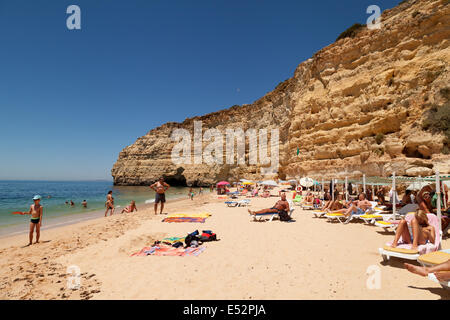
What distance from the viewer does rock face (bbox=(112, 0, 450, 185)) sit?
13.9 meters

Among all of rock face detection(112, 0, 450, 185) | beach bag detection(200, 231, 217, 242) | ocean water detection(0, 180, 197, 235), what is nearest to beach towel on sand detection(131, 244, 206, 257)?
beach bag detection(200, 231, 217, 242)

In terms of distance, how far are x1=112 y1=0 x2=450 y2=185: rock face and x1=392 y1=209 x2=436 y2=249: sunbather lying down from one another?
26.6ft

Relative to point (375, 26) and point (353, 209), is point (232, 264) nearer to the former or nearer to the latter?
point (353, 209)

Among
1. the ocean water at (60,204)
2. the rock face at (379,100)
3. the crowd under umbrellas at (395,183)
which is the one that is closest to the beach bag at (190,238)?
the crowd under umbrellas at (395,183)

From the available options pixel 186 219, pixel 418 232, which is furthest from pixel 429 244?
pixel 186 219

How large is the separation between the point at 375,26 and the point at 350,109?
312 inches

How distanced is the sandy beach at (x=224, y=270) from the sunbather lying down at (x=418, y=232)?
0.45m

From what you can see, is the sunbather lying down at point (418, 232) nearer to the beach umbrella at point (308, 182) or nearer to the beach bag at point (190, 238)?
the beach bag at point (190, 238)

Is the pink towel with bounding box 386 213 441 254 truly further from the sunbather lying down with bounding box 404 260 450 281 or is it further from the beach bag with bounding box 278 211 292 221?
the beach bag with bounding box 278 211 292 221

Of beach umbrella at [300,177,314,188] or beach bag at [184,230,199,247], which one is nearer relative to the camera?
beach bag at [184,230,199,247]

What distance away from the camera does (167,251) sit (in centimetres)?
480

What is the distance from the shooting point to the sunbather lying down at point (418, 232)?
3771 mm

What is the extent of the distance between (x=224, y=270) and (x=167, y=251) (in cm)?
159
